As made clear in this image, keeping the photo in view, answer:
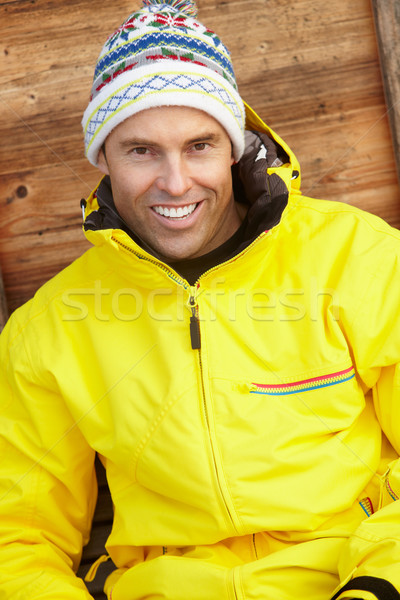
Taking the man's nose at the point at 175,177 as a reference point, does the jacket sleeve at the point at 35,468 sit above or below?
below

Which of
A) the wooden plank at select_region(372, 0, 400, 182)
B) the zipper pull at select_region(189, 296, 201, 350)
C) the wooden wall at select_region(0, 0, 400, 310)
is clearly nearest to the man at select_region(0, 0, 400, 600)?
the zipper pull at select_region(189, 296, 201, 350)

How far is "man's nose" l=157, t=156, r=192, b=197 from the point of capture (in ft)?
4.72

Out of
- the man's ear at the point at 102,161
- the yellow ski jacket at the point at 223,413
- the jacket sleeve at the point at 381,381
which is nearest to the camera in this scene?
the jacket sleeve at the point at 381,381

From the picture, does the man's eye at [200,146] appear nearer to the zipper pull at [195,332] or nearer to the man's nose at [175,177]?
the man's nose at [175,177]

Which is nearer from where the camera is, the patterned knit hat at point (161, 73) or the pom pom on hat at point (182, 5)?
the patterned knit hat at point (161, 73)

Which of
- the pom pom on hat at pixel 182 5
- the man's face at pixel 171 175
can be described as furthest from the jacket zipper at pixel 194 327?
the pom pom on hat at pixel 182 5

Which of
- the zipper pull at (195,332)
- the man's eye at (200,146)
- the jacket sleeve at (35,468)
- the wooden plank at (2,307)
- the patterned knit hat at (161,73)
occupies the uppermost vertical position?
the patterned knit hat at (161,73)

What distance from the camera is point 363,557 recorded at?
1240 millimetres

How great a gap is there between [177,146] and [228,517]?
0.90 metres

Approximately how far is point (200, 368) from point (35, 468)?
554mm

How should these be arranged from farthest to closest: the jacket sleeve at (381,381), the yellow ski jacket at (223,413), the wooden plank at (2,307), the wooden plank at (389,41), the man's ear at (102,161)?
the wooden plank at (2,307) < the wooden plank at (389,41) < the man's ear at (102,161) < the yellow ski jacket at (223,413) < the jacket sleeve at (381,381)

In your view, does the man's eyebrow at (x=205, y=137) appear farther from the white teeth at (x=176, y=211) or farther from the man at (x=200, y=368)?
the white teeth at (x=176, y=211)

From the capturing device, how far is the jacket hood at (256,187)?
145 cm

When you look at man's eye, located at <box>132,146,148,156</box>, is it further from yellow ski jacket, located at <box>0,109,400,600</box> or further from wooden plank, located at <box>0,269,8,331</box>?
wooden plank, located at <box>0,269,8,331</box>
